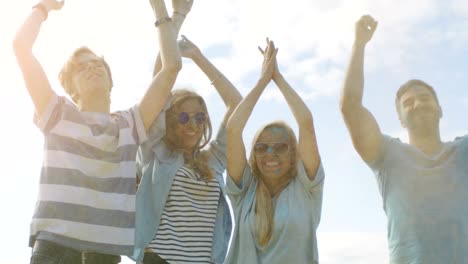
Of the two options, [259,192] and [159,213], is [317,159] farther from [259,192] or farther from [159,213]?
[159,213]

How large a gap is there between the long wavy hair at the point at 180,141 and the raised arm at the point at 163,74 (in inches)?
23.3

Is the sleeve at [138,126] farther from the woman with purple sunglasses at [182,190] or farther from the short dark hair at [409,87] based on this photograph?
the short dark hair at [409,87]

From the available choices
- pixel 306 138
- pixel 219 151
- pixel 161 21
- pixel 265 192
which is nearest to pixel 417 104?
pixel 306 138

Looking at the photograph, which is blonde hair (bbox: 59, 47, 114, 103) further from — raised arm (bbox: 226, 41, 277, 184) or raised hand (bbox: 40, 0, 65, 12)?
raised arm (bbox: 226, 41, 277, 184)

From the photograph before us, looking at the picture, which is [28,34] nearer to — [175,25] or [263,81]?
[175,25]

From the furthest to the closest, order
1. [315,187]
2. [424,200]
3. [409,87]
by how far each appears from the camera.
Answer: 1. [409,87]
2. [315,187]
3. [424,200]

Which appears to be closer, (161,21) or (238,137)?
(161,21)

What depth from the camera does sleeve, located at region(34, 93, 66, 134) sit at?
450cm

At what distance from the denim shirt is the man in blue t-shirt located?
1418 mm

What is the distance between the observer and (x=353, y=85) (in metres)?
5.25

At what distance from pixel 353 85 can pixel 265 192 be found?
1.25m

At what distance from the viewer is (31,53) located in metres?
4.58

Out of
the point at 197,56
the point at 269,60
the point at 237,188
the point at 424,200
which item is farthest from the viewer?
the point at 197,56

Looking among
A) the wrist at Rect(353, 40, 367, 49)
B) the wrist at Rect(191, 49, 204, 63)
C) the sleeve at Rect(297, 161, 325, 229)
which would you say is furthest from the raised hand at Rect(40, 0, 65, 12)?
the wrist at Rect(353, 40, 367, 49)
